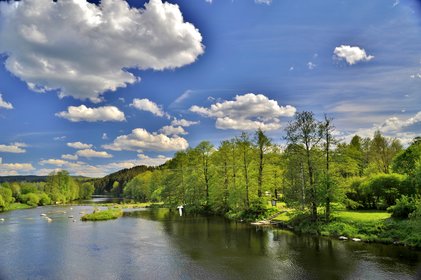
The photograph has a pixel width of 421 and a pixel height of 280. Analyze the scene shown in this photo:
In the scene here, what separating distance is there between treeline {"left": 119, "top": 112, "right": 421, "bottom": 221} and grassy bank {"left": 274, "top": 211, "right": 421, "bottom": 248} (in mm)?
1695

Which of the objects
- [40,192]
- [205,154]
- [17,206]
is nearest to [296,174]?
[205,154]

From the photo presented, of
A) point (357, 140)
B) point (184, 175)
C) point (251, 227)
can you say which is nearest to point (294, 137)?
point (251, 227)

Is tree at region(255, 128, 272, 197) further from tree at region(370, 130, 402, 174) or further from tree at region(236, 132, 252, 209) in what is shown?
tree at region(370, 130, 402, 174)

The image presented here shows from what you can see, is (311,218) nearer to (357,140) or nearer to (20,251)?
(20,251)

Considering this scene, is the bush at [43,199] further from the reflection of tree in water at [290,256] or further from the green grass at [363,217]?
the green grass at [363,217]

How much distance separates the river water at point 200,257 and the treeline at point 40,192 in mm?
67073

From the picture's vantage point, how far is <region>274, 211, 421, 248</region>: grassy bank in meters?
31.5

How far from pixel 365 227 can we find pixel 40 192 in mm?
124220

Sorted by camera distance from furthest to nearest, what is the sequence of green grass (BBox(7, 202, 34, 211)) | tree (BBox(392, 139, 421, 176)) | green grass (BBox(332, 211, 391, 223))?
1. green grass (BBox(7, 202, 34, 211))
2. tree (BBox(392, 139, 421, 176))
3. green grass (BBox(332, 211, 391, 223))

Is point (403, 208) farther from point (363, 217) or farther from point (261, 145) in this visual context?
point (261, 145)

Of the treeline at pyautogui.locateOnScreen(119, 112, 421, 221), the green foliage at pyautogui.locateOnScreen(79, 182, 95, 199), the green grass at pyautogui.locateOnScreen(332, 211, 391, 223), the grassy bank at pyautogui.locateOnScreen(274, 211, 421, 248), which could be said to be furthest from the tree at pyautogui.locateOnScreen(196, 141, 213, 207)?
the green foliage at pyautogui.locateOnScreen(79, 182, 95, 199)

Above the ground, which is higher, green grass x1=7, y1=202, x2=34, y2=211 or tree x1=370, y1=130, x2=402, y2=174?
tree x1=370, y1=130, x2=402, y2=174

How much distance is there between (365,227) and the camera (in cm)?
3612

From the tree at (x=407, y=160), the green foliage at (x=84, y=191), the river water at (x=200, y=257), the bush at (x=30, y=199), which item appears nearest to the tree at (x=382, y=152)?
the tree at (x=407, y=160)
